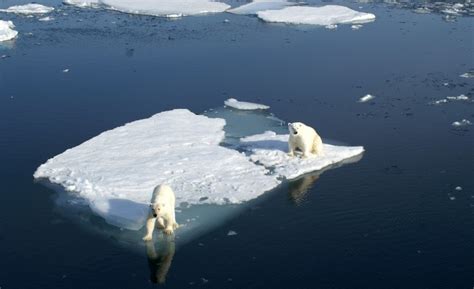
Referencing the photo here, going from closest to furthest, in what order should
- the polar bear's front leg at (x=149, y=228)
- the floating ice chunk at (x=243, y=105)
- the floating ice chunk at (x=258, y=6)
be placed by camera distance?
the polar bear's front leg at (x=149, y=228)
the floating ice chunk at (x=243, y=105)
the floating ice chunk at (x=258, y=6)

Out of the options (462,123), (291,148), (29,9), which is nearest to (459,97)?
(462,123)

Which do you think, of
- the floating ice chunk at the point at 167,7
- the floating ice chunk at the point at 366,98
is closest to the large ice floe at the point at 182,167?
the floating ice chunk at the point at 366,98

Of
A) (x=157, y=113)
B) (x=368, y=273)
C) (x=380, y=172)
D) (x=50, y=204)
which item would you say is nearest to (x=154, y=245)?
(x=50, y=204)

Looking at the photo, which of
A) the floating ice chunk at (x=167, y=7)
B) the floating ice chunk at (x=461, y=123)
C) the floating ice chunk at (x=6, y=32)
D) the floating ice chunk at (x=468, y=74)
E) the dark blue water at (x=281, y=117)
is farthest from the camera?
the floating ice chunk at (x=167, y=7)

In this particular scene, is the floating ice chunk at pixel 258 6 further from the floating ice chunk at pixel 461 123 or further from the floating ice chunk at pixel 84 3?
the floating ice chunk at pixel 461 123

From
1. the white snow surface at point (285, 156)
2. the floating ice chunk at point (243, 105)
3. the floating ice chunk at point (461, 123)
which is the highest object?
the floating ice chunk at point (243, 105)

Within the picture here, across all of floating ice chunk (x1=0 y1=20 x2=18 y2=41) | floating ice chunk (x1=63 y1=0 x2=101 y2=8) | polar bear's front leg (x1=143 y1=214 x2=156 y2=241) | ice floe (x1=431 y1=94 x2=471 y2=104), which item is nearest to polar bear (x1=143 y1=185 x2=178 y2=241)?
polar bear's front leg (x1=143 y1=214 x2=156 y2=241)

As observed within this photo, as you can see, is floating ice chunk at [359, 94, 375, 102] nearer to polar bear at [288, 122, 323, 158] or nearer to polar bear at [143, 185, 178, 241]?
polar bear at [288, 122, 323, 158]

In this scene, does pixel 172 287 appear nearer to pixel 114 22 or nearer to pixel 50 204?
pixel 50 204
